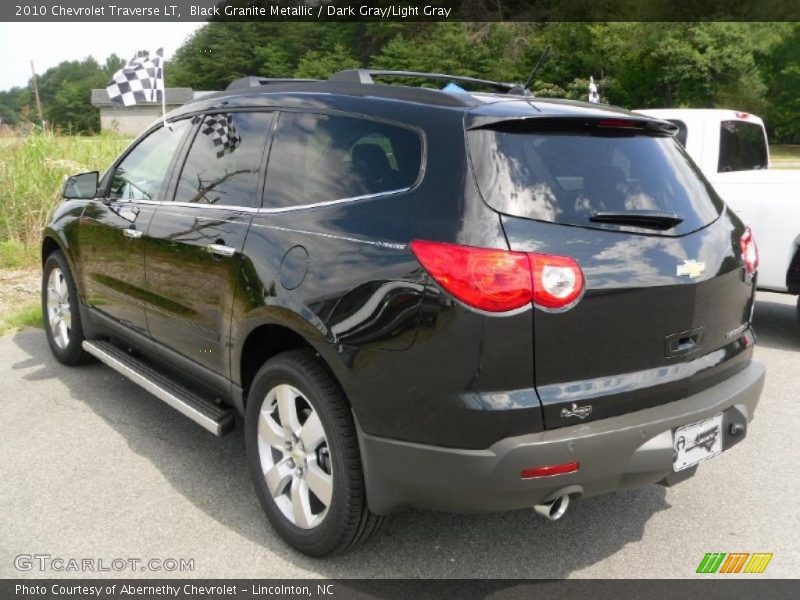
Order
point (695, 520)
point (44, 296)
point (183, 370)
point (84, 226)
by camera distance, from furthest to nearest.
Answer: point (44, 296) < point (84, 226) < point (183, 370) < point (695, 520)

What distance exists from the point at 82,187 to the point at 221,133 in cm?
174

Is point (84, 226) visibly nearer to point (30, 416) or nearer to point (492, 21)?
point (30, 416)

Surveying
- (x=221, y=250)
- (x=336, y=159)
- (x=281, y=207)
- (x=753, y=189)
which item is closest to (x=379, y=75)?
(x=336, y=159)

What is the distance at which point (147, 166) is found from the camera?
4203 mm

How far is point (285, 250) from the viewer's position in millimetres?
2826

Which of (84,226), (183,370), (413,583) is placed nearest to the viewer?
(413,583)

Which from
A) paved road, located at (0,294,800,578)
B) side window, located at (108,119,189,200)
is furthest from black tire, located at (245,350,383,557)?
side window, located at (108,119,189,200)

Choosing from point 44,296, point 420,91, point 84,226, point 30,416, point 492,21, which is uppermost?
point 492,21

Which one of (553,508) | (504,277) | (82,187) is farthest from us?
(82,187)

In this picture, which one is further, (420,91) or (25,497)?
(25,497)

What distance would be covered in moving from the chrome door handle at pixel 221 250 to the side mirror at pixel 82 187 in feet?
6.18

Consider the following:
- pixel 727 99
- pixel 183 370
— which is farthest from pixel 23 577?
pixel 727 99

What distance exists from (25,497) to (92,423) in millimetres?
905

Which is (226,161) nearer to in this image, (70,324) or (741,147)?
(70,324)
